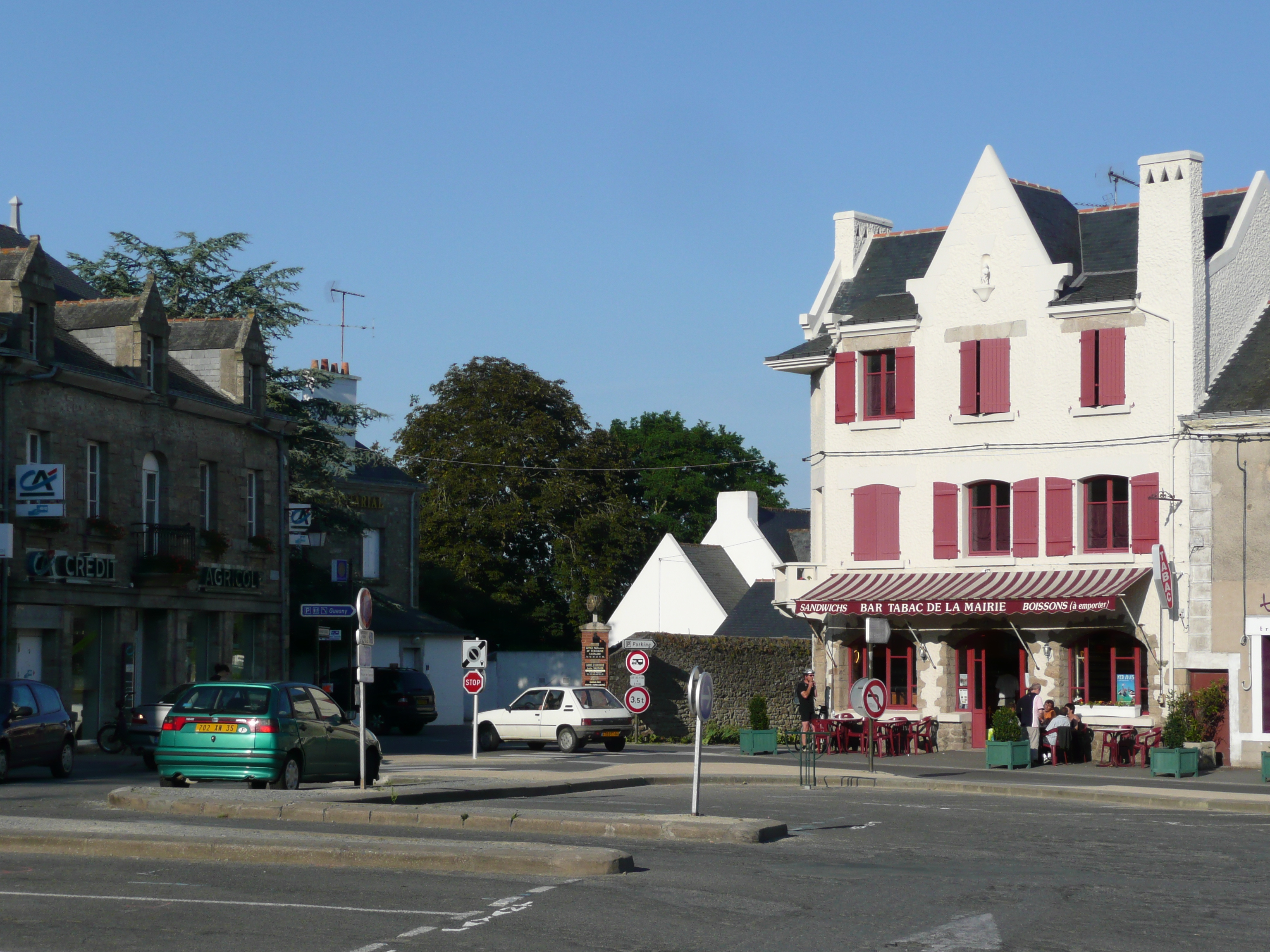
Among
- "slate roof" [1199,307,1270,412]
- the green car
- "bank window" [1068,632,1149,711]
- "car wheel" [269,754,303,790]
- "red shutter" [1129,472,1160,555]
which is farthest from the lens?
"bank window" [1068,632,1149,711]

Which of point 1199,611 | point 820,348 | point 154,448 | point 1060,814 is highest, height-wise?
point 820,348

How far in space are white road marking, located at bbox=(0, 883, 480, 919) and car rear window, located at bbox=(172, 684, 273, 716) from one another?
8.86 m

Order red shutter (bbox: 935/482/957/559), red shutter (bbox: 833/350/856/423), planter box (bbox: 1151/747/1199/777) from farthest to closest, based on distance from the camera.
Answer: red shutter (bbox: 833/350/856/423)
red shutter (bbox: 935/482/957/559)
planter box (bbox: 1151/747/1199/777)

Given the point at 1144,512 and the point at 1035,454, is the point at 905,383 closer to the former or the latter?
the point at 1035,454

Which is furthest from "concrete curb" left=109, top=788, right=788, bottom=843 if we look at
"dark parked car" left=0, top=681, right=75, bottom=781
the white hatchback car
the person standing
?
the white hatchback car

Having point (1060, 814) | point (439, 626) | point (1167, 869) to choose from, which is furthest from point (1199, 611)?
point (439, 626)

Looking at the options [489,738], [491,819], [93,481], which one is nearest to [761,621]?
[489,738]

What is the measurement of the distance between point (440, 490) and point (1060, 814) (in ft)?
150

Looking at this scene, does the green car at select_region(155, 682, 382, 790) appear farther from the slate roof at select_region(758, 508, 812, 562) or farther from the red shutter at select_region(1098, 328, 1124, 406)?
the slate roof at select_region(758, 508, 812, 562)

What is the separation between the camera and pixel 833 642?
37875mm

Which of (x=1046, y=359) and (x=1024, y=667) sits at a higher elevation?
(x=1046, y=359)

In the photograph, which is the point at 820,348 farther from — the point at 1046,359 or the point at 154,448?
the point at 154,448

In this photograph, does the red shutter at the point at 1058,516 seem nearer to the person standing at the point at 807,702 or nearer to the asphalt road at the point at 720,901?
the person standing at the point at 807,702

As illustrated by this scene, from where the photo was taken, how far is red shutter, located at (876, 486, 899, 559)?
37.1 meters
